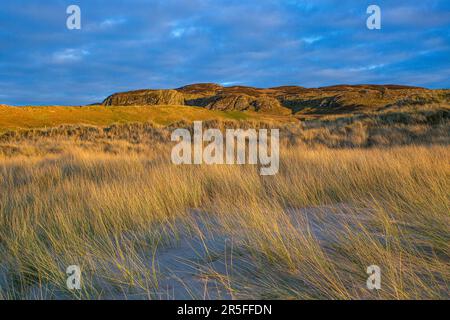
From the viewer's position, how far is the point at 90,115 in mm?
43750

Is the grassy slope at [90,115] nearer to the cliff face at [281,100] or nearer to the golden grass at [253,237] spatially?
the cliff face at [281,100]

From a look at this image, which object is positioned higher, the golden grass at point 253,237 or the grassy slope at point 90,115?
the grassy slope at point 90,115

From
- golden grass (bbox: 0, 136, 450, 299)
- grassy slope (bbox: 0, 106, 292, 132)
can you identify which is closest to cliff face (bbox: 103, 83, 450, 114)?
grassy slope (bbox: 0, 106, 292, 132)

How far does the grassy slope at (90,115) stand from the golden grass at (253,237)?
31559 millimetres

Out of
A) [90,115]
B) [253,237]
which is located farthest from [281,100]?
[253,237]

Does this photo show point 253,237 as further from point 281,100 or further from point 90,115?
point 281,100

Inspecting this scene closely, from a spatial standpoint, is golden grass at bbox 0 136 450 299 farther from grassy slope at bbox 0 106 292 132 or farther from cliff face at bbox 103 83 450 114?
cliff face at bbox 103 83 450 114

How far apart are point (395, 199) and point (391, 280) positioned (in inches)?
90.7

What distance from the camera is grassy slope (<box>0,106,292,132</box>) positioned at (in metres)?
38.0

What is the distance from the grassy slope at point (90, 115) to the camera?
125ft

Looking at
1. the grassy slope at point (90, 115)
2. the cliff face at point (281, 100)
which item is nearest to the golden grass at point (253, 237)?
the grassy slope at point (90, 115)

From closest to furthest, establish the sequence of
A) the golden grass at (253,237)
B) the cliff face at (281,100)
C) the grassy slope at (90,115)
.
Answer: the golden grass at (253,237), the grassy slope at (90,115), the cliff face at (281,100)

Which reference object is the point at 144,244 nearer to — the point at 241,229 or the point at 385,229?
the point at 241,229
